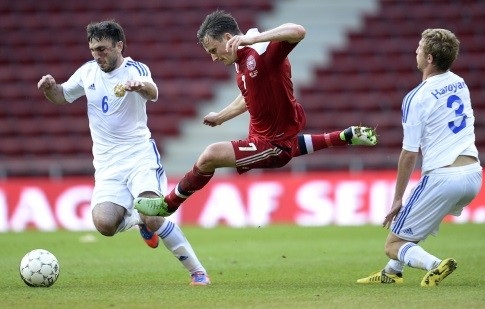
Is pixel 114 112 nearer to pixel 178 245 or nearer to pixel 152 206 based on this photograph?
pixel 152 206

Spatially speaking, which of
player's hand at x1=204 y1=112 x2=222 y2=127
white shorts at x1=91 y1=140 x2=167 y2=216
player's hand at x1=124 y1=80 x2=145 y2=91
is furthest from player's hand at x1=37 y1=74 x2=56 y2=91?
player's hand at x1=204 y1=112 x2=222 y2=127

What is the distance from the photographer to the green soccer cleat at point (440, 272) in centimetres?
792

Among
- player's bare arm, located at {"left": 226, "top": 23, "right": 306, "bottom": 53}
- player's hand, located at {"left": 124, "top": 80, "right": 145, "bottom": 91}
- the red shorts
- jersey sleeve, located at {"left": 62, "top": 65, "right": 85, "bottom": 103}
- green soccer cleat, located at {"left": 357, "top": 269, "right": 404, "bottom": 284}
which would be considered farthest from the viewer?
jersey sleeve, located at {"left": 62, "top": 65, "right": 85, "bottom": 103}

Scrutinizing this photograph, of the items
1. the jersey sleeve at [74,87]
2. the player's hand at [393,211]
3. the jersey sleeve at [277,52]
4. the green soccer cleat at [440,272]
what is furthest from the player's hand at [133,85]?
the green soccer cleat at [440,272]

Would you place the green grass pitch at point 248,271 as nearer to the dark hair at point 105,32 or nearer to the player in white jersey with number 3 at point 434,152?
the player in white jersey with number 3 at point 434,152

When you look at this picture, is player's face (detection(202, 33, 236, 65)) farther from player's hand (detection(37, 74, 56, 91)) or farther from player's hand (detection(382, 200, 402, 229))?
player's hand (detection(382, 200, 402, 229))

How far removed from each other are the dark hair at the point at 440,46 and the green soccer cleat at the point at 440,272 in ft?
4.99

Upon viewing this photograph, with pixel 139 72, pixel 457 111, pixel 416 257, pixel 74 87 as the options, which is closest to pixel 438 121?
pixel 457 111

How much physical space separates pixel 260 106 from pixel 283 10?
47.7ft

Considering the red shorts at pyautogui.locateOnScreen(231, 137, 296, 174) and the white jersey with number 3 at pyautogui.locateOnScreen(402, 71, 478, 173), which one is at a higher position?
the white jersey with number 3 at pyautogui.locateOnScreen(402, 71, 478, 173)

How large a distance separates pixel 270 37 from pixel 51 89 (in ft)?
7.88

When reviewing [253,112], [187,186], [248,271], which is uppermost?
[253,112]

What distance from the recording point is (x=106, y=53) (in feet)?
29.7

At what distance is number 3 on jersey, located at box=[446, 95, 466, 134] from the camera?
8.11 m
